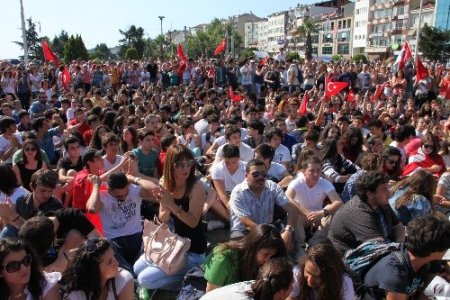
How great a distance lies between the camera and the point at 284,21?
148 meters

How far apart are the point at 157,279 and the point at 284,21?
151 meters

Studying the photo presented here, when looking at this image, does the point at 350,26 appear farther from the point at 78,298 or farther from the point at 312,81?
the point at 78,298

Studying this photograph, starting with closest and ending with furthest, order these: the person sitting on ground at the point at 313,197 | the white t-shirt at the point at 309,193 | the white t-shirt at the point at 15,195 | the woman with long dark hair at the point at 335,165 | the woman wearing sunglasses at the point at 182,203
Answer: the woman wearing sunglasses at the point at 182,203 → the white t-shirt at the point at 15,195 → the person sitting on ground at the point at 313,197 → the white t-shirt at the point at 309,193 → the woman with long dark hair at the point at 335,165

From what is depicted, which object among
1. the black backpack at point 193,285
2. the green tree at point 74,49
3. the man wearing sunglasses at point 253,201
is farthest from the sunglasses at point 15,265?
the green tree at point 74,49

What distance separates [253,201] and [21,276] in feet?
8.13

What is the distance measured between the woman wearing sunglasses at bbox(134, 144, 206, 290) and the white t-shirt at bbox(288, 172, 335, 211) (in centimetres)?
143

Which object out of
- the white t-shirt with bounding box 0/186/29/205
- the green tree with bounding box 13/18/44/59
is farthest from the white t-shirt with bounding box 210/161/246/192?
the green tree with bounding box 13/18/44/59

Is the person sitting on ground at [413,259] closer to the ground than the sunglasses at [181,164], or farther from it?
closer to the ground

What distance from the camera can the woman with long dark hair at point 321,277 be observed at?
303 cm

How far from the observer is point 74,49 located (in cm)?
4638

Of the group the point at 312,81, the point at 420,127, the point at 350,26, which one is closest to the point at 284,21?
the point at 350,26

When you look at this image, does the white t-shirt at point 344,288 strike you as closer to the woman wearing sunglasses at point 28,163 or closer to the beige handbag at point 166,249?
the beige handbag at point 166,249

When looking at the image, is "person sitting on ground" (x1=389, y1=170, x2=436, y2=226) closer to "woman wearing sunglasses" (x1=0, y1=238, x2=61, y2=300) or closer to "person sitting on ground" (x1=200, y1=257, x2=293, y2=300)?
"person sitting on ground" (x1=200, y1=257, x2=293, y2=300)

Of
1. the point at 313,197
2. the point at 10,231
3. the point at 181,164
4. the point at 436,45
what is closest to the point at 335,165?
the point at 313,197
